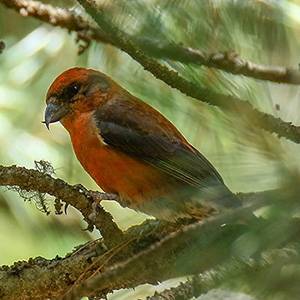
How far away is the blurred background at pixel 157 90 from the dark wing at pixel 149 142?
0.11m

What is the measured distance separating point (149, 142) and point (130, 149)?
0.10 meters

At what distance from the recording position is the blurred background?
1644mm

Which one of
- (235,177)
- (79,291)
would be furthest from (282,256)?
(235,177)

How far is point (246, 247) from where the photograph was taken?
3.82 feet

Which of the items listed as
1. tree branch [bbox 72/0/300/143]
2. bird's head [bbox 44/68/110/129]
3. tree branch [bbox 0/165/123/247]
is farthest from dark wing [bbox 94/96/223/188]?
tree branch [bbox 72/0/300/143]

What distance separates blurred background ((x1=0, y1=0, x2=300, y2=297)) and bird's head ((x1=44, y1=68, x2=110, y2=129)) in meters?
0.10

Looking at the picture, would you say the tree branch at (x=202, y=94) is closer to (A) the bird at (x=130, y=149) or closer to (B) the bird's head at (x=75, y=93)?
(A) the bird at (x=130, y=149)

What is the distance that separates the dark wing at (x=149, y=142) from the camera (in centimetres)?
270

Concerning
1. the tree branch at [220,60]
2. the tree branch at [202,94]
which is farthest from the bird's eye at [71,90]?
the tree branch at [220,60]

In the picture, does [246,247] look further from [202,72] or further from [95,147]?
[95,147]

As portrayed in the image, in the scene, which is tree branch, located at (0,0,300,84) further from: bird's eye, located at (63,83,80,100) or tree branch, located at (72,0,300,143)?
bird's eye, located at (63,83,80,100)

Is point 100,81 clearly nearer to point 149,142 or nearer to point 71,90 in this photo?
point 71,90

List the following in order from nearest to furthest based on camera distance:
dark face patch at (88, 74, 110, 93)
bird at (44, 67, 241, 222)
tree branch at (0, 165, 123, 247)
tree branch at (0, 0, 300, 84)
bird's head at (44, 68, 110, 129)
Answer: tree branch at (0, 0, 300, 84) < tree branch at (0, 165, 123, 247) < bird at (44, 67, 241, 222) < bird's head at (44, 68, 110, 129) < dark face patch at (88, 74, 110, 93)

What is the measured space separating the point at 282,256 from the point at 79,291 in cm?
38
